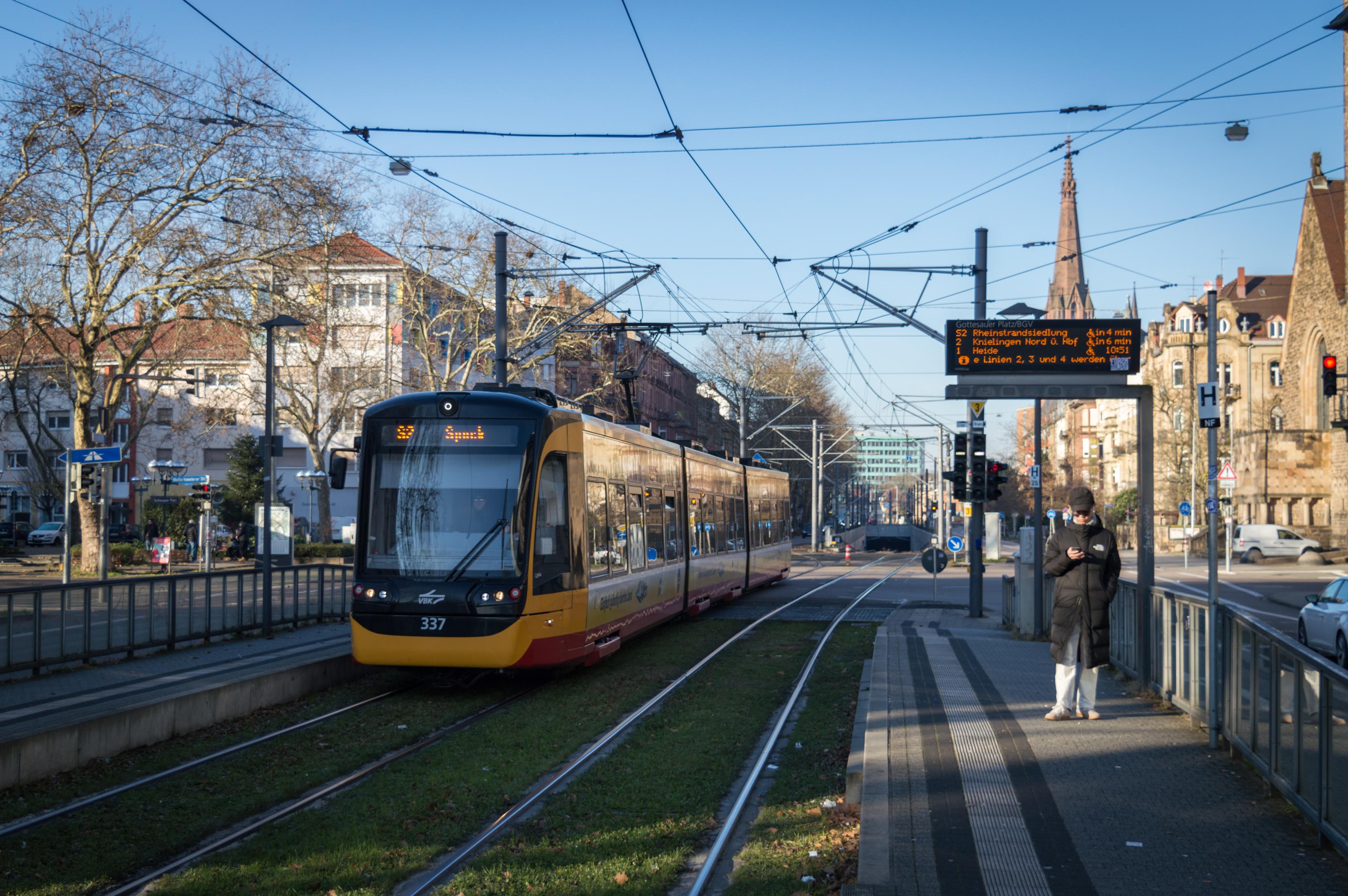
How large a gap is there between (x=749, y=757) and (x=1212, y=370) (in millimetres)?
4702

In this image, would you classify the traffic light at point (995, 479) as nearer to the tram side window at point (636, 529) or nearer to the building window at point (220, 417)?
the tram side window at point (636, 529)

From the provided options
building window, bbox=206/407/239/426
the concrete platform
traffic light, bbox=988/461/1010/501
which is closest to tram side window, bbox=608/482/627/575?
the concrete platform

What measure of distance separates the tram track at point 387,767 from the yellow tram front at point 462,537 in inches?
29.4

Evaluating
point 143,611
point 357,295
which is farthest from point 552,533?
point 357,295

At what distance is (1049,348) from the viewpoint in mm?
12711

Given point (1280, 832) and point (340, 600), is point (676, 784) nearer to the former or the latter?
point (1280, 832)

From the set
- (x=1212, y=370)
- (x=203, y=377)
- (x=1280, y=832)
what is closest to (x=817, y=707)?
(x=1212, y=370)

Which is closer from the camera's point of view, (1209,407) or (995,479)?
(1209,407)

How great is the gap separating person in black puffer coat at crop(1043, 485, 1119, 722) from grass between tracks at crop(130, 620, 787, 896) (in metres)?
2.72

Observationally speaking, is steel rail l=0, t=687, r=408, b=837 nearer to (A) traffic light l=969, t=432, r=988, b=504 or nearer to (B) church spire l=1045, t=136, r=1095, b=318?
(A) traffic light l=969, t=432, r=988, b=504

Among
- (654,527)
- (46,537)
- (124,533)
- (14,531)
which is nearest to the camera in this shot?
(654,527)

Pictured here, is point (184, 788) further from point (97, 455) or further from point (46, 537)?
point (46, 537)

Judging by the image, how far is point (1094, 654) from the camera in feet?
30.6

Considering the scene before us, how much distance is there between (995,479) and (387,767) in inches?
695
